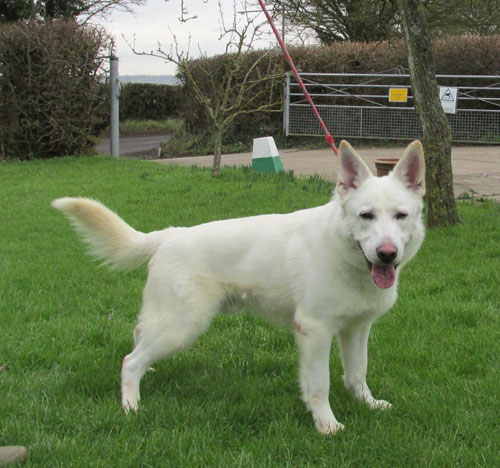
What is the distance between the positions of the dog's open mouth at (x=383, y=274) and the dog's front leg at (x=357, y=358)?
1.59 feet

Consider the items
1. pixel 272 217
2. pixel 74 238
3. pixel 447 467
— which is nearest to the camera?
pixel 447 467

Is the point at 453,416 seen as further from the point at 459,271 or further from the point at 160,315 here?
the point at 459,271

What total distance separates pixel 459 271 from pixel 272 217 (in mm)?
2531

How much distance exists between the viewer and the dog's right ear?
294 cm

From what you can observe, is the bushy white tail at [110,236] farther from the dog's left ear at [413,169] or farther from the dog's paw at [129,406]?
the dog's left ear at [413,169]

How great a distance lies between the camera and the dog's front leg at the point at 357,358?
3.23 m

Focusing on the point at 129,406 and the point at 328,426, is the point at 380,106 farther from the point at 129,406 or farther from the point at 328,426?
the point at 129,406

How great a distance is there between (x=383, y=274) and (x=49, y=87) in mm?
12468

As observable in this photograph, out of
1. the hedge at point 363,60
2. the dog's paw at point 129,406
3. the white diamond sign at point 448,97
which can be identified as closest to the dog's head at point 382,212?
the dog's paw at point 129,406

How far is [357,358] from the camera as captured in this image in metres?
3.25

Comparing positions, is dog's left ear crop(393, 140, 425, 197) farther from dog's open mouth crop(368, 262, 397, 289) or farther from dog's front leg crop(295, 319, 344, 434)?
dog's front leg crop(295, 319, 344, 434)

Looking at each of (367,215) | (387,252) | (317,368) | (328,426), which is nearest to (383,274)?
(387,252)

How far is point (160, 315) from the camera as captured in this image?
3.21 meters

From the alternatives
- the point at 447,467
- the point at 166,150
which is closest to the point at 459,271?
the point at 447,467
